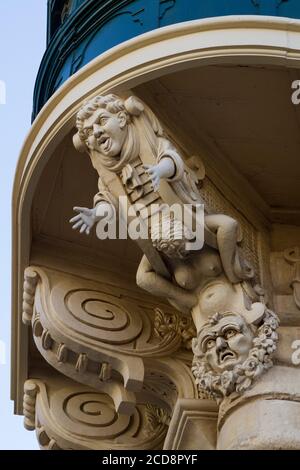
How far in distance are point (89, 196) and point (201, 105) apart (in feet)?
2.96

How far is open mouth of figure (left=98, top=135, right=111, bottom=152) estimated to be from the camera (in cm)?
1011

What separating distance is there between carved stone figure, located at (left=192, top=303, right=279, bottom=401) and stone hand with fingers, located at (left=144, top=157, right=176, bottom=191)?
2.45 feet

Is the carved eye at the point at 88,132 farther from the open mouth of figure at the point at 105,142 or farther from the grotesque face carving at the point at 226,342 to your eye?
the grotesque face carving at the point at 226,342

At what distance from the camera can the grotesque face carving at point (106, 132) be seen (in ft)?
33.1

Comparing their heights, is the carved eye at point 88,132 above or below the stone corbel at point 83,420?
above

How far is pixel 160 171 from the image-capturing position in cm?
991

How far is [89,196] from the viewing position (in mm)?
10836

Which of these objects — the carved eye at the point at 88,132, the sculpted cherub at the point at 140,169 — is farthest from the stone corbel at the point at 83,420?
the carved eye at the point at 88,132

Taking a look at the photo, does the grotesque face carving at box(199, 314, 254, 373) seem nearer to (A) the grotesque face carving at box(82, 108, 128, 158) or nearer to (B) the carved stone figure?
(B) the carved stone figure

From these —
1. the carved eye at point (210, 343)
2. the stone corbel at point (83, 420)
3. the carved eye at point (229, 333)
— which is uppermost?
the carved eye at point (229, 333)

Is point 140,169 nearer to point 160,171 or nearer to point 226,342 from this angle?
point 160,171

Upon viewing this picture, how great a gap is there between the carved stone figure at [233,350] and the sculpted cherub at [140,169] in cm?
31

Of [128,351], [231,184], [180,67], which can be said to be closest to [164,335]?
[128,351]
